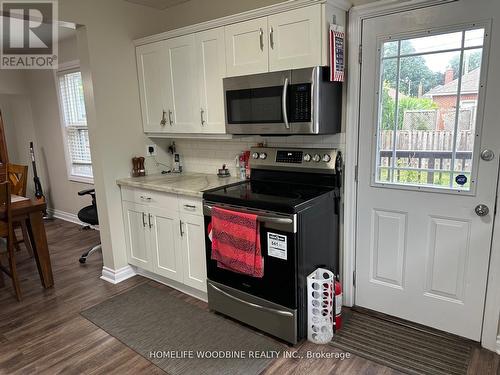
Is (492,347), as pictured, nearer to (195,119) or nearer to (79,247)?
(195,119)

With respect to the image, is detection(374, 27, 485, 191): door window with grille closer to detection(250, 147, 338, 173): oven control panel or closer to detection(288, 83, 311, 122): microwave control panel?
detection(250, 147, 338, 173): oven control panel

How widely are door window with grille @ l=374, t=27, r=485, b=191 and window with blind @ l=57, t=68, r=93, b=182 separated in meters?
3.81

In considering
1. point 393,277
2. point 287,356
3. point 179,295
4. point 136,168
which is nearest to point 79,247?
point 136,168

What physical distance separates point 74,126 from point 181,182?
8.71ft

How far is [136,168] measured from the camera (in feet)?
10.9

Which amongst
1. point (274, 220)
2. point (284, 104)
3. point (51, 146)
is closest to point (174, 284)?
point (274, 220)

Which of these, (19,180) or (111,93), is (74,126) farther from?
(111,93)

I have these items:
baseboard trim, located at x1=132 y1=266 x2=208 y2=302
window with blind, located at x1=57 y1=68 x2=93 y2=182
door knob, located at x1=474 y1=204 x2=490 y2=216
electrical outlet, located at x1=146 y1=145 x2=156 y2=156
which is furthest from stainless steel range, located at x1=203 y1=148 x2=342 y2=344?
window with blind, located at x1=57 y1=68 x2=93 y2=182

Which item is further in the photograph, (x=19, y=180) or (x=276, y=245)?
(x=19, y=180)

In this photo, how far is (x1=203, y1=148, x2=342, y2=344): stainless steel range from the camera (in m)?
2.12

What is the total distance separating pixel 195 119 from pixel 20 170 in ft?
7.50

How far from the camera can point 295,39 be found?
7.30 ft

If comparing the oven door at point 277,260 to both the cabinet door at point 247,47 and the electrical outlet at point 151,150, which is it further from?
the electrical outlet at point 151,150

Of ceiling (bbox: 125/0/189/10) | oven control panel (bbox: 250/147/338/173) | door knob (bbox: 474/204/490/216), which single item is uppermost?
ceiling (bbox: 125/0/189/10)
